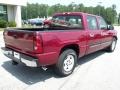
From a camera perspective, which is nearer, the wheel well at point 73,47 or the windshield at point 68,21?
the wheel well at point 73,47

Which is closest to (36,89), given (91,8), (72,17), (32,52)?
(32,52)

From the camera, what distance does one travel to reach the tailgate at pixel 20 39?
436 cm

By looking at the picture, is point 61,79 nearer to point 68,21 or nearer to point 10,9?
point 68,21

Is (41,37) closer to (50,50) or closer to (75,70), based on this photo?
(50,50)

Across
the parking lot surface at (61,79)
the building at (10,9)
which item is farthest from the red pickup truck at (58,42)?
the building at (10,9)

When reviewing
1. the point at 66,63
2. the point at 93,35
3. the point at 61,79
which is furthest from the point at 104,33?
the point at 61,79

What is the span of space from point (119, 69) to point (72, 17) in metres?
2.38

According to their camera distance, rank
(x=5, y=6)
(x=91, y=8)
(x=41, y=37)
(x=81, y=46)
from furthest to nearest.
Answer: (x=91, y=8)
(x=5, y=6)
(x=81, y=46)
(x=41, y=37)

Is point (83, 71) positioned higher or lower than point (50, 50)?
lower

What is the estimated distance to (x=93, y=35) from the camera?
20.5 feet

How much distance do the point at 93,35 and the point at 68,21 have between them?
3.29 ft

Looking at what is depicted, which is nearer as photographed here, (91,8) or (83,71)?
(83,71)

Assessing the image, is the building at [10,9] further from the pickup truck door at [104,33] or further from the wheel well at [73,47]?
the wheel well at [73,47]

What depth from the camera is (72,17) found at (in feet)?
20.5
